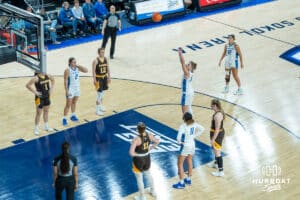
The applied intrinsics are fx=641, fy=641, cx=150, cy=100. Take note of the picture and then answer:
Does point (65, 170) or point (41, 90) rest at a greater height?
point (41, 90)

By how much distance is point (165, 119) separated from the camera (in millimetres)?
15398

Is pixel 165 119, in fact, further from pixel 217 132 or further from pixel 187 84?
pixel 217 132

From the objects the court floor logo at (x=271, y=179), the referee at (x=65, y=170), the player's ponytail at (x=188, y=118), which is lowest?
the court floor logo at (x=271, y=179)

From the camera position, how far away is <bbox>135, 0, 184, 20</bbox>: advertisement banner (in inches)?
909

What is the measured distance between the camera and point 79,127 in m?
15.0

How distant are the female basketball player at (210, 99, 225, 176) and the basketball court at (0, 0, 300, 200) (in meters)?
0.32

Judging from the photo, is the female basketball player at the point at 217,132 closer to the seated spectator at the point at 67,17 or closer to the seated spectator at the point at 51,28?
the seated spectator at the point at 51,28

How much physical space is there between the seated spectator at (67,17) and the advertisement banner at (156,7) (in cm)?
258

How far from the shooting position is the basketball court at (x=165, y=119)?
1254cm

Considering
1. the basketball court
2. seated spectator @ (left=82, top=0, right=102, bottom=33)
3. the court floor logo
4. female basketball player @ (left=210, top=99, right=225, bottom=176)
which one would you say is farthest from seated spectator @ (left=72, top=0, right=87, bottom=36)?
the court floor logo

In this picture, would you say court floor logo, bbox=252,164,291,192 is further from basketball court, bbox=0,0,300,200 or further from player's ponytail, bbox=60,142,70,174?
player's ponytail, bbox=60,142,70,174

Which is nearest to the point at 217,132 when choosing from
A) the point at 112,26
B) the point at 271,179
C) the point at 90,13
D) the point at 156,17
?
the point at 271,179

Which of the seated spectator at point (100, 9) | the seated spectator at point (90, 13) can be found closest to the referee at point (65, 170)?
the seated spectator at point (90, 13)

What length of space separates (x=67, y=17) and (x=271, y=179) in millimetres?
11048
